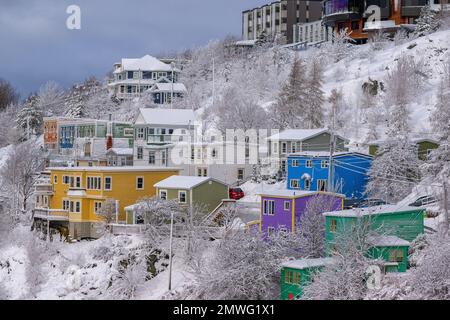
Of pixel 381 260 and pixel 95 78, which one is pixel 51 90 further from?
pixel 381 260

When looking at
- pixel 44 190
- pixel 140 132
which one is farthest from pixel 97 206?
pixel 140 132

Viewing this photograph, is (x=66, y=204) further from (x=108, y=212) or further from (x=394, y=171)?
(x=394, y=171)

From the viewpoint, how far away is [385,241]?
120 feet

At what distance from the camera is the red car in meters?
50.5

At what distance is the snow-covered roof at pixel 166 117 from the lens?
220 feet

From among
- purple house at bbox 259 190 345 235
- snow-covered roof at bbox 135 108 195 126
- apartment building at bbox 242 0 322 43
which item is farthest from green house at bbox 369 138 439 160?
apartment building at bbox 242 0 322 43

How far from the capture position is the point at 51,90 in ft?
338

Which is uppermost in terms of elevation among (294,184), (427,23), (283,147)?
(427,23)

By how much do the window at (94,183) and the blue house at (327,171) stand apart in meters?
11.6

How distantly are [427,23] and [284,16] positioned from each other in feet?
130

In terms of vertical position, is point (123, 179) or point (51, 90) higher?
point (51, 90)
